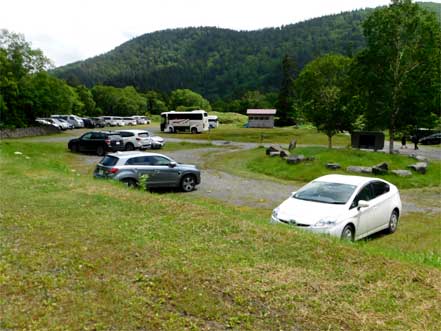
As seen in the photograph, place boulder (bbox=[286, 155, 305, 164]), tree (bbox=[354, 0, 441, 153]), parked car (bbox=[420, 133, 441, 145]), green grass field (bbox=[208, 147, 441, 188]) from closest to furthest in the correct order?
green grass field (bbox=[208, 147, 441, 188]), boulder (bbox=[286, 155, 305, 164]), tree (bbox=[354, 0, 441, 153]), parked car (bbox=[420, 133, 441, 145])

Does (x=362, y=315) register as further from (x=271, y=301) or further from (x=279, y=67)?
(x=279, y=67)

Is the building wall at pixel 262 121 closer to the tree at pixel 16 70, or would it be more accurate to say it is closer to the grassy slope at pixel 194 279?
the tree at pixel 16 70

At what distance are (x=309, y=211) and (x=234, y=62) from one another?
16730cm

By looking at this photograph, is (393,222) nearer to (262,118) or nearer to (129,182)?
(129,182)

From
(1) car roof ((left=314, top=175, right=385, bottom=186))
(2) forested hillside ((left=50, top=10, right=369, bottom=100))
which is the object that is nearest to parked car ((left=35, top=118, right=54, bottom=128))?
(1) car roof ((left=314, top=175, right=385, bottom=186))

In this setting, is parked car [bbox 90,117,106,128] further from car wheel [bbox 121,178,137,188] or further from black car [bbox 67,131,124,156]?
car wheel [bbox 121,178,137,188]

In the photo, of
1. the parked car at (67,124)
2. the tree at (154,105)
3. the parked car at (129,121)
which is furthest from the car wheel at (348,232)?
the tree at (154,105)

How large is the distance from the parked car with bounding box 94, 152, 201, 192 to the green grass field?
693 cm

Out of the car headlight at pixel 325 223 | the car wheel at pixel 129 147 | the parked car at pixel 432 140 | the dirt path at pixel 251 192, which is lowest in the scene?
the parked car at pixel 432 140

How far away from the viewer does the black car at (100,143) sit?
31.0m

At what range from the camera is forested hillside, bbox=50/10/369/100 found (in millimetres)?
149375

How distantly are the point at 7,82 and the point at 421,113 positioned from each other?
132ft

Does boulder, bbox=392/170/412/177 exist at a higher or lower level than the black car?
lower

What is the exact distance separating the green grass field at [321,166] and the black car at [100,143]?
7.92 m
